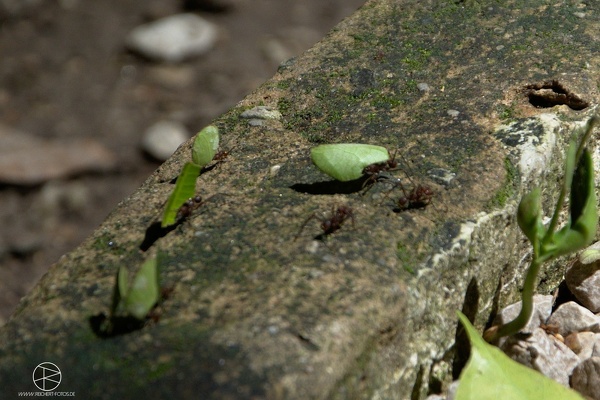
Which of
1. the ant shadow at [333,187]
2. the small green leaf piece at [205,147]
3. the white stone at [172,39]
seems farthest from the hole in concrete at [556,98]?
the white stone at [172,39]

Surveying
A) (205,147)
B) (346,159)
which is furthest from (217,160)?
(346,159)

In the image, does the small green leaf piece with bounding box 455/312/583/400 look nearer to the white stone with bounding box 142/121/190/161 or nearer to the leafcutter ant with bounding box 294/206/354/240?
the leafcutter ant with bounding box 294/206/354/240

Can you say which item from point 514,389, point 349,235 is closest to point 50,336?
point 349,235

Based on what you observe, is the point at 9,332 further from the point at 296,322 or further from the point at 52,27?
the point at 52,27

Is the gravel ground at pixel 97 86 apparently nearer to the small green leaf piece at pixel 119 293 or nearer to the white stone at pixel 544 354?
the small green leaf piece at pixel 119 293

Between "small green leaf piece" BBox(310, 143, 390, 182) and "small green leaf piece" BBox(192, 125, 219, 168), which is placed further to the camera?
"small green leaf piece" BBox(192, 125, 219, 168)

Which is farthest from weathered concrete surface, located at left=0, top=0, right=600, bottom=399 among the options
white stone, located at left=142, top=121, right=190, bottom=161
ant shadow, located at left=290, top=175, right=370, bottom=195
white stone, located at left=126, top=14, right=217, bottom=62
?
white stone, located at left=126, top=14, right=217, bottom=62
